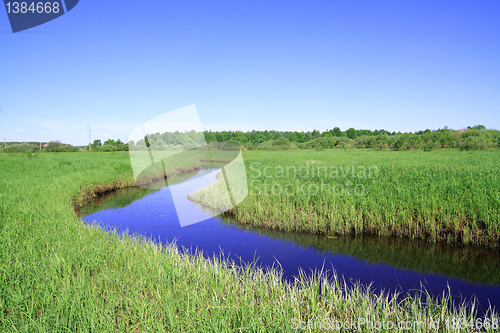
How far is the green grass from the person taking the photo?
3.12 m

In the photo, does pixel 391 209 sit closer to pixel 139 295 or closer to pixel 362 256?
pixel 362 256

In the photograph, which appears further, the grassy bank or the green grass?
the grassy bank

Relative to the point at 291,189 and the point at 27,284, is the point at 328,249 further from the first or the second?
the point at 27,284

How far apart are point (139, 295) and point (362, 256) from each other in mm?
5414

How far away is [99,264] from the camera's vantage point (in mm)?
4543

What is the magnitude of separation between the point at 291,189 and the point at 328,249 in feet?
12.7

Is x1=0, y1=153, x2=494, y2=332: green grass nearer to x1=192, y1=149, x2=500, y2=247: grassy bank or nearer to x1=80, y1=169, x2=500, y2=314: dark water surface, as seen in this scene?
x1=80, y1=169, x2=500, y2=314: dark water surface

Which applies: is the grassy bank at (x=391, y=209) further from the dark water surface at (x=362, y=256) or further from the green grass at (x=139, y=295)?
the green grass at (x=139, y=295)

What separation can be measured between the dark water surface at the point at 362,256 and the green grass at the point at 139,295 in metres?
1.35

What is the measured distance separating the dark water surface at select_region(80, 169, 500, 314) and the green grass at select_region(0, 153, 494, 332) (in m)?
1.35

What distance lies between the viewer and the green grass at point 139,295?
312cm

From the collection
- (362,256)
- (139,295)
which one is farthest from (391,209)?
(139,295)

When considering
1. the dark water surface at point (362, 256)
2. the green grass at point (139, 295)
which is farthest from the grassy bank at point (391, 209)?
the green grass at point (139, 295)

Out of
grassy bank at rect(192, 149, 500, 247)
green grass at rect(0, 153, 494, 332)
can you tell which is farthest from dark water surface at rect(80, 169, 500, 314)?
green grass at rect(0, 153, 494, 332)
